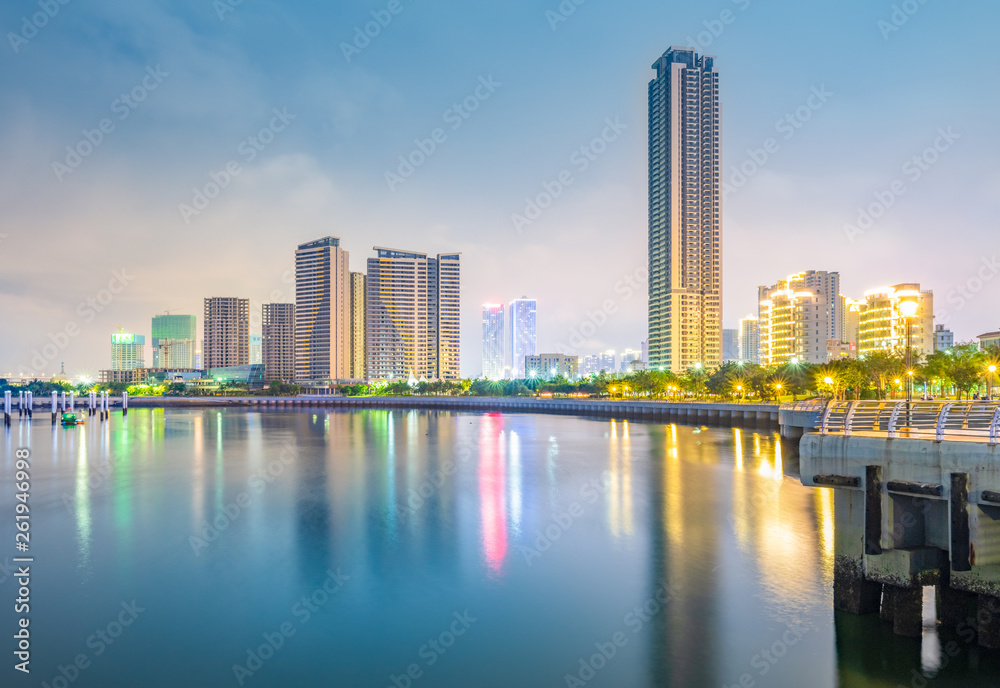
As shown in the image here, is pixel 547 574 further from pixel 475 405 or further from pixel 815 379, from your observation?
pixel 475 405

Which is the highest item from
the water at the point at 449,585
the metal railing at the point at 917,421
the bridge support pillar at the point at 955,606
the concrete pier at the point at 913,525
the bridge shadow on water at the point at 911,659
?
the metal railing at the point at 917,421

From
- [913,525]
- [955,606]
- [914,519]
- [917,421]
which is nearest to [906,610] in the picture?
[955,606]

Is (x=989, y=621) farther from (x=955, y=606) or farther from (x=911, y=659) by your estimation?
(x=911, y=659)

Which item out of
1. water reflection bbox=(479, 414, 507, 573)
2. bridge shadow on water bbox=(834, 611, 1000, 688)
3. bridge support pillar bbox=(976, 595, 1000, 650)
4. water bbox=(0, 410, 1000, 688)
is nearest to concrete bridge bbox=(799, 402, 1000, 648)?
bridge support pillar bbox=(976, 595, 1000, 650)

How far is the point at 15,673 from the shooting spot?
16172 millimetres

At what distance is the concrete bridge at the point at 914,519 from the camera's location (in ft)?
43.4

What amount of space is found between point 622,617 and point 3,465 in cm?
5844

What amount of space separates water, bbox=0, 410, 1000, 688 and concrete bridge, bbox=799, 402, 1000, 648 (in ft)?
2.96

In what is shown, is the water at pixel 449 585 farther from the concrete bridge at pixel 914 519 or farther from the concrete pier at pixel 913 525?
the concrete bridge at pixel 914 519

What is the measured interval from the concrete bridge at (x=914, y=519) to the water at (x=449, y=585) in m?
0.90

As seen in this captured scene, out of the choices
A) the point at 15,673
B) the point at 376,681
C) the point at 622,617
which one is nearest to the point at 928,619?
the point at 622,617

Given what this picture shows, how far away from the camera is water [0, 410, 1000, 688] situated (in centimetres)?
1623

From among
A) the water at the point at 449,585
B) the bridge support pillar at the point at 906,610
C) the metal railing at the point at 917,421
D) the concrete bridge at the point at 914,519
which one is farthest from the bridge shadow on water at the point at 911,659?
the metal railing at the point at 917,421

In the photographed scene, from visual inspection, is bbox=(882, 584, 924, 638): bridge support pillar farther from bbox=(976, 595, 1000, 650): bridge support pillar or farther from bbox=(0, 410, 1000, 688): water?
bbox=(976, 595, 1000, 650): bridge support pillar
